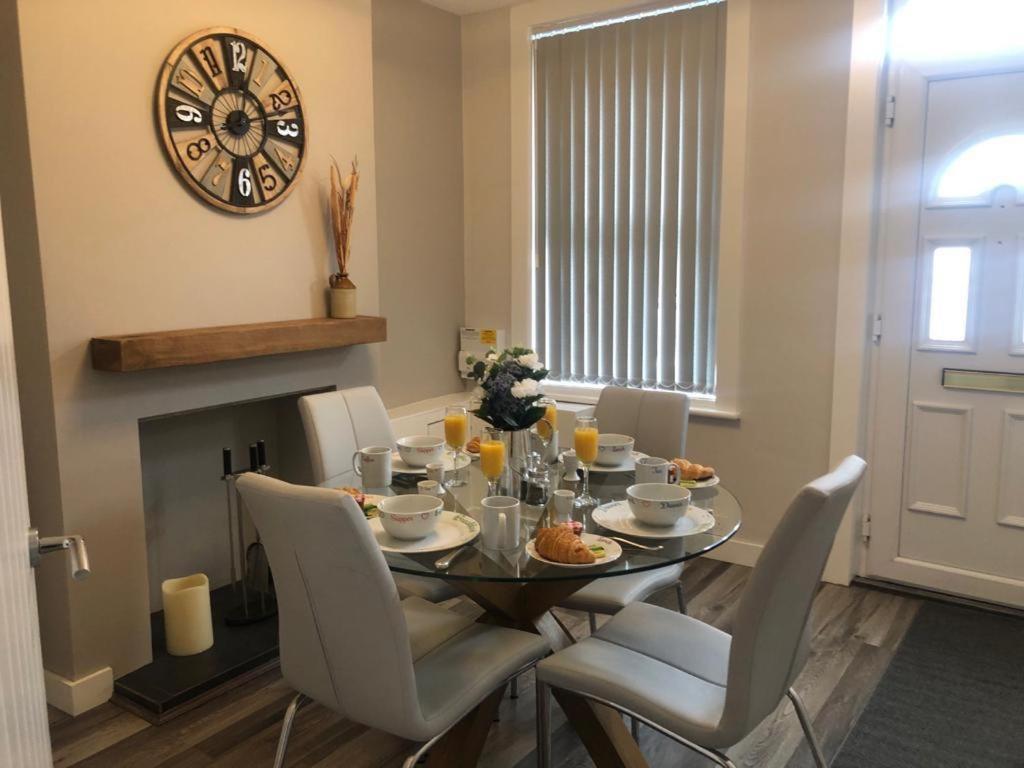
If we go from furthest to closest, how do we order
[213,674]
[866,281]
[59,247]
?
[866,281]
[213,674]
[59,247]

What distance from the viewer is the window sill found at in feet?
12.1

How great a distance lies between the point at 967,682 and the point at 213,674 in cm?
242

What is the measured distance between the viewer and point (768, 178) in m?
3.48

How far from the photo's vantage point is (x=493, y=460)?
2.22m

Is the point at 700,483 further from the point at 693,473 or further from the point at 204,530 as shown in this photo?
the point at 204,530

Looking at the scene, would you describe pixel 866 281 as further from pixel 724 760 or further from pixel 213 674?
pixel 213 674

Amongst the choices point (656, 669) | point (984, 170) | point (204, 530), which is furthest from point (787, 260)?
point (204, 530)

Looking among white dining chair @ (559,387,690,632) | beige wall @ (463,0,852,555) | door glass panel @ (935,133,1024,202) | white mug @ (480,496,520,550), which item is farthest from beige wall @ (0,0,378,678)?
door glass panel @ (935,133,1024,202)

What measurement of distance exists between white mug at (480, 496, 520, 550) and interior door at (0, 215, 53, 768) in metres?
1.07

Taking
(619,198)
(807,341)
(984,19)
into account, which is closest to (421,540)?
(807,341)

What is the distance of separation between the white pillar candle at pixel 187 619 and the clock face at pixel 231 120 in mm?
1306

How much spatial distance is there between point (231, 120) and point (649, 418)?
1777 mm

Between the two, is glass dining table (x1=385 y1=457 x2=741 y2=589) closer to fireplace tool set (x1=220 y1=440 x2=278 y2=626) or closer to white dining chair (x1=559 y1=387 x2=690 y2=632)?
white dining chair (x1=559 y1=387 x2=690 y2=632)

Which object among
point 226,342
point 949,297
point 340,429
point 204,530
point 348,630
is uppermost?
point 949,297
